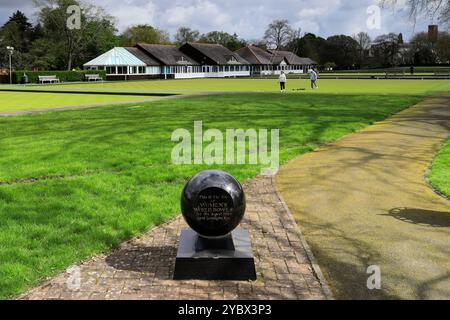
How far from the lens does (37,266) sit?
5383 millimetres

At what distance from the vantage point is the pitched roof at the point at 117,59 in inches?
2840

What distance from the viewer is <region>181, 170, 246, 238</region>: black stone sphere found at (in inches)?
210

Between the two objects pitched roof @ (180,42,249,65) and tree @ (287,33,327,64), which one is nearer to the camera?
pitched roof @ (180,42,249,65)

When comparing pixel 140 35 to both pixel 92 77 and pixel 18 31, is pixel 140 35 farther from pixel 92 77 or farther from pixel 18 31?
pixel 92 77

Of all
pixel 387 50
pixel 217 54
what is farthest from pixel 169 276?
pixel 387 50

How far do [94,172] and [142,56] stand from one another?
239 ft

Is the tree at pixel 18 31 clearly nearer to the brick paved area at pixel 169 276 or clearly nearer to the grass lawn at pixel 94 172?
the grass lawn at pixel 94 172

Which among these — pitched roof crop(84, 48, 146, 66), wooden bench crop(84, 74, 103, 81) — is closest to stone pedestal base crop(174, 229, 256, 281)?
wooden bench crop(84, 74, 103, 81)

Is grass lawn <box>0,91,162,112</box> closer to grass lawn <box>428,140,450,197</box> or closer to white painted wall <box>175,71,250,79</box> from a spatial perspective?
grass lawn <box>428,140,450,197</box>

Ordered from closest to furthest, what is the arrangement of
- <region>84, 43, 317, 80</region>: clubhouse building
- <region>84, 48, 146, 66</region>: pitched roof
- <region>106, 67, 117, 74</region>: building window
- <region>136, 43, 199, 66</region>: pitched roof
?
<region>84, 48, 146, 66</region>: pitched roof < <region>106, 67, 117, 74</region>: building window < <region>84, 43, 317, 80</region>: clubhouse building < <region>136, 43, 199, 66</region>: pitched roof

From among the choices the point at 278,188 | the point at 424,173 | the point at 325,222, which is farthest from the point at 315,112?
the point at 325,222

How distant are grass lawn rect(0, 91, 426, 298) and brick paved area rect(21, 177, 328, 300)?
0.98ft

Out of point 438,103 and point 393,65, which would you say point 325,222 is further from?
point 393,65
